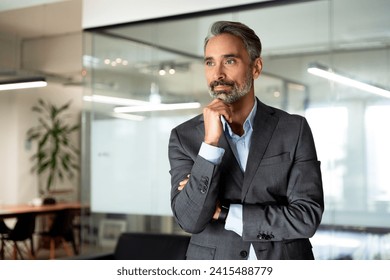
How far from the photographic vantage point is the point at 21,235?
17.9ft

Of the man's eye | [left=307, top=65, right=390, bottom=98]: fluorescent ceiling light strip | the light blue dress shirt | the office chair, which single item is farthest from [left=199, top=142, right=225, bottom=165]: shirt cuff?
the office chair

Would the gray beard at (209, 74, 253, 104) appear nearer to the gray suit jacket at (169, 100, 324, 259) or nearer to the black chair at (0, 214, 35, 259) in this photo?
the gray suit jacket at (169, 100, 324, 259)

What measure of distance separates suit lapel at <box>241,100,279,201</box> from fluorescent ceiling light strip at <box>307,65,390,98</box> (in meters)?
1.97

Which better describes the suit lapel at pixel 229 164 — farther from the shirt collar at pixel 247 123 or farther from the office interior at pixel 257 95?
the office interior at pixel 257 95

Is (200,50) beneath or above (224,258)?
above

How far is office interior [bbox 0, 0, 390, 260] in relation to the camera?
423cm

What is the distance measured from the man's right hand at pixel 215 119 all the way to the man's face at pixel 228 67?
0.08m

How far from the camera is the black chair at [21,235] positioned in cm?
462

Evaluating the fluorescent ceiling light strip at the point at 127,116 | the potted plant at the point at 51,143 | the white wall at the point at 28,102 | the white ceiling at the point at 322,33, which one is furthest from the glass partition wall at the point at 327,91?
the potted plant at the point at 51,143

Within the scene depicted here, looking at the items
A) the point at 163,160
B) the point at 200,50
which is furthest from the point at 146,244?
the point at 200,50

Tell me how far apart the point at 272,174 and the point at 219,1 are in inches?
94.9

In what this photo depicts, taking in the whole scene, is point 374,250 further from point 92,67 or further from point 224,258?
point 92,67

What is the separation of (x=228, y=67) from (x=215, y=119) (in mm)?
323

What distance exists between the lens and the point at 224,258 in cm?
238
